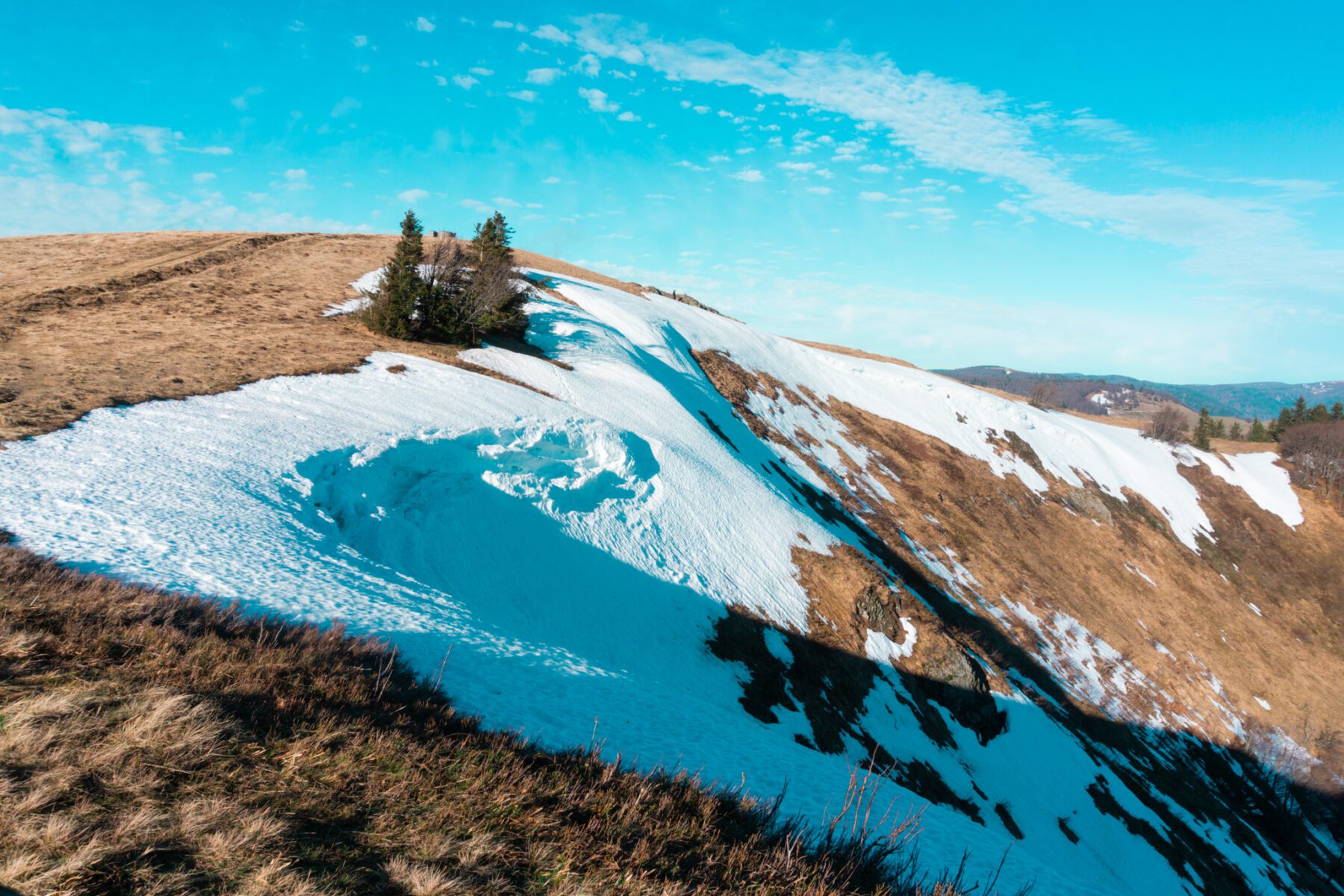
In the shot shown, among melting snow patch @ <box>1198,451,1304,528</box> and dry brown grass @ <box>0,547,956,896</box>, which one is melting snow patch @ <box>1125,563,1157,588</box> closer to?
melting snow patch @ <box>1198,451,1304,528</box>

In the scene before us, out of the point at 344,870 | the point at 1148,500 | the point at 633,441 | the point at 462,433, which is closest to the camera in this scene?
the point at 344,870

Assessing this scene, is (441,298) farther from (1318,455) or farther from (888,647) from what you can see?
(1318,455)

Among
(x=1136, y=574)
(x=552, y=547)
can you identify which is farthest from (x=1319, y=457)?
(x=552, y=547)

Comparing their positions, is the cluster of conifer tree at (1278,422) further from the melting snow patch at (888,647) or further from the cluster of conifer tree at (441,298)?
the cluster of conifer tree at (441,298)

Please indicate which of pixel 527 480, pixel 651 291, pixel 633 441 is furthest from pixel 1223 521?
pixel 527 480

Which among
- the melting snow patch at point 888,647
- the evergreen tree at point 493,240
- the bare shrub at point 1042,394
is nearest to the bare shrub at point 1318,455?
the bare shrub at point 1042,394

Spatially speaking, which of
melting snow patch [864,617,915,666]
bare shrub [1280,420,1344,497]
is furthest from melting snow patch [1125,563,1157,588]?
bare shrub [1280,420,1344,497]

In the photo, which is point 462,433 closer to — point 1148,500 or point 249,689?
point 249,689
